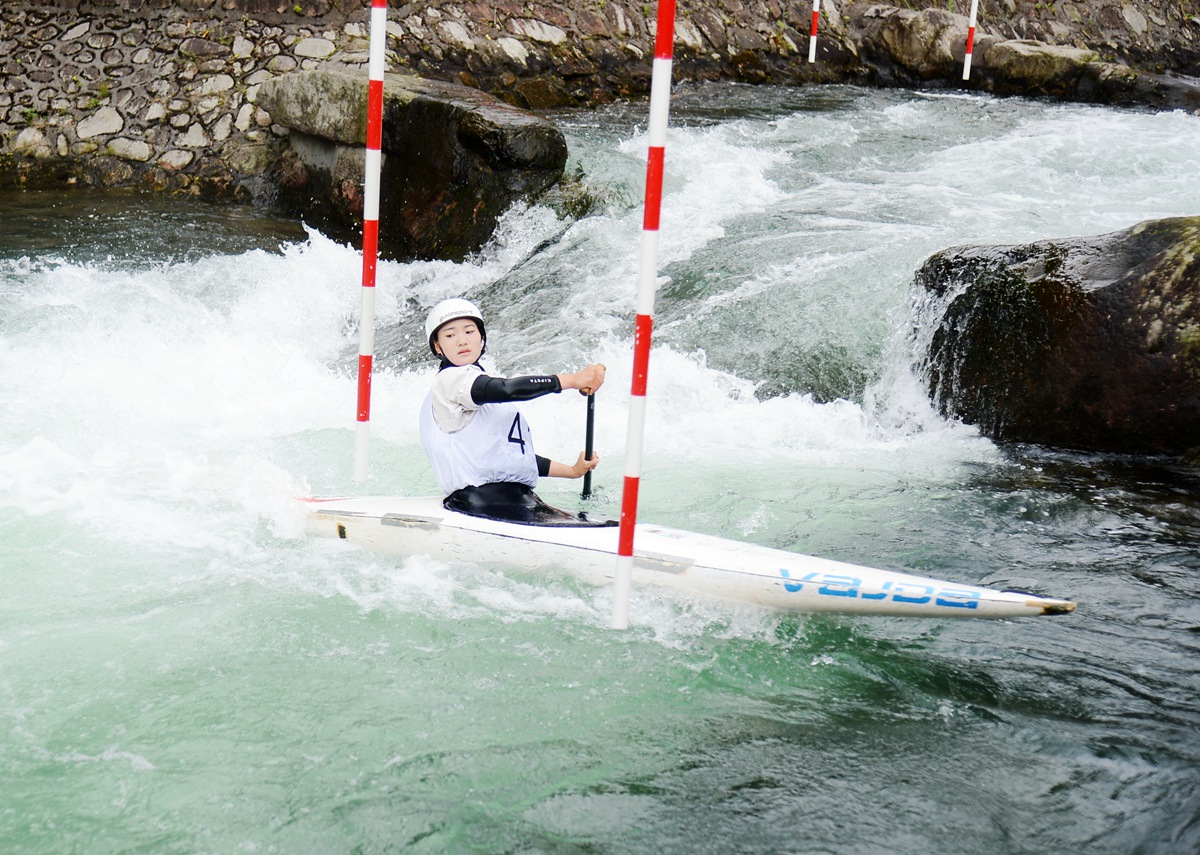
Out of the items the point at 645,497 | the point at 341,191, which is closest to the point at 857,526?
the point at 645,497

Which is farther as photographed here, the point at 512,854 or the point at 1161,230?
the point at 1161,230

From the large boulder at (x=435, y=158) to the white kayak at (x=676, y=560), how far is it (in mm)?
4183

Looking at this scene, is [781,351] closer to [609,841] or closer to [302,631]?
[302,631]

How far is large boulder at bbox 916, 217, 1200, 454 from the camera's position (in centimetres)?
473

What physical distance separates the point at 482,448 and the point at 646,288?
116 cm

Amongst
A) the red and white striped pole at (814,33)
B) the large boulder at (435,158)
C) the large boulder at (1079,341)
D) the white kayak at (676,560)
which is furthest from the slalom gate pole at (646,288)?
the red and white striped pole at (814,33)

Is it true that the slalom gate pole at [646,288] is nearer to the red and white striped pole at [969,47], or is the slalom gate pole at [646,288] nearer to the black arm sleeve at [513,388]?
the black arm sleeve at [513,388]

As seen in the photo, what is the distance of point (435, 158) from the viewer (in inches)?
311

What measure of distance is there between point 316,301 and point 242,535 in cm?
376

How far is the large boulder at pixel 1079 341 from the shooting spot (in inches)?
186

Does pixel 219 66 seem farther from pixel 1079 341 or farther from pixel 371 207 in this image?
pixel 1079 341

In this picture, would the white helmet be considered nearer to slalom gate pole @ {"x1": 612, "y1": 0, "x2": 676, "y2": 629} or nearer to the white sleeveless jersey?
the white sleeveless jersey

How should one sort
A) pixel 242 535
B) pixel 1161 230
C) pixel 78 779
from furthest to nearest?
pixel 1161 230, pixel 242 535, pixel 78 779

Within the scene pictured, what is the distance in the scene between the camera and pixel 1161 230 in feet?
16.5
